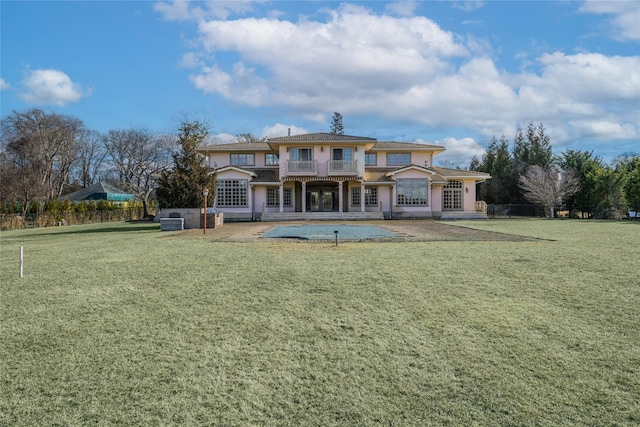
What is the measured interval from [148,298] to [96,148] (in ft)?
212

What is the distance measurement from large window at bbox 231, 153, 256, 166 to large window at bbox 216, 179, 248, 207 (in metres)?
3.46

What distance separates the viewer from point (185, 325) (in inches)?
209

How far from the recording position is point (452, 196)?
35.9 meters

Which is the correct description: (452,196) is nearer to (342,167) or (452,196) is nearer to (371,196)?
(371,196)

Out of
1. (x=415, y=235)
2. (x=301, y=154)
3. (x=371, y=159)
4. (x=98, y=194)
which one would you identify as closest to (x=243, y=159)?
(x=301, y=154)

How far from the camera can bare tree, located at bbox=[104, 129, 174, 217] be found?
56.8 m

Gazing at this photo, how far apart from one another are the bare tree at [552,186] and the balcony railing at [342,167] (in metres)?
17.5

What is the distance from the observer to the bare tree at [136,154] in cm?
5684

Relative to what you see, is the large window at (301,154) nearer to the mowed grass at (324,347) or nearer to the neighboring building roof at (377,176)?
the neighboring building roof at (377,176)

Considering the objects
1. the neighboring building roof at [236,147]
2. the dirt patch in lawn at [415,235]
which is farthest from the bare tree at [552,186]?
the neighboring building roof at [236,147]

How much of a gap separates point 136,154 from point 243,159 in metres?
28.3

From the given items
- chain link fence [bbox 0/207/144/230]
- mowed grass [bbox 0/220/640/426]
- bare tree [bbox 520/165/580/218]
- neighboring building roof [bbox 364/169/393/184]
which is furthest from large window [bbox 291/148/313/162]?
→ mowed grass [bbox 0/220/640/426]

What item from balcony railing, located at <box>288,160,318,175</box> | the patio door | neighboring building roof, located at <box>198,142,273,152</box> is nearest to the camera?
balcony railing, located at <box>288,160,318,175</box>

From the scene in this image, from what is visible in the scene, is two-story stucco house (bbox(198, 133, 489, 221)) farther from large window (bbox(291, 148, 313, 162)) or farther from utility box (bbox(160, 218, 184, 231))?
utility box (bbox(160, 218, 184, 231))
